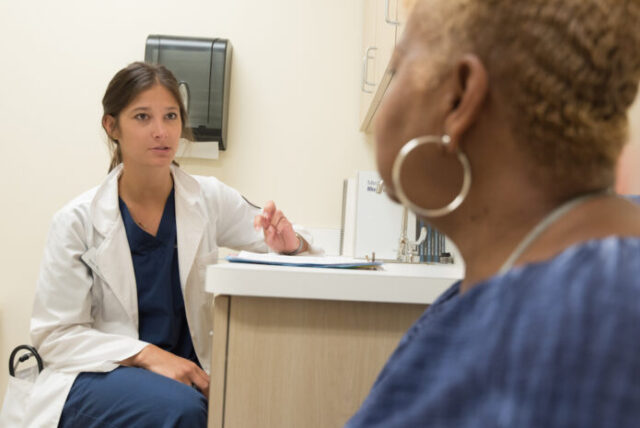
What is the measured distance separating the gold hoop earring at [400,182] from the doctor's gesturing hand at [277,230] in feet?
3.74

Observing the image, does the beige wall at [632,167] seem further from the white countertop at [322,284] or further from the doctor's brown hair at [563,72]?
the doctor's brown hair at [563,72]

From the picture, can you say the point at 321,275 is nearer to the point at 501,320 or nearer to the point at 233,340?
the point at 233,340

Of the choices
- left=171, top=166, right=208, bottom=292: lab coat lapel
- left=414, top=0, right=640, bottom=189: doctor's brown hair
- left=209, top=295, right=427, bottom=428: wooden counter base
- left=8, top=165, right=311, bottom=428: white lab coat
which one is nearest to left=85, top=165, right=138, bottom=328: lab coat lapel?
left=8, top=165, right=311, bottom=428: white lab coat

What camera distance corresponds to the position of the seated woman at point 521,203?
334 millimetres

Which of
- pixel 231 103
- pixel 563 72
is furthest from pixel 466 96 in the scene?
pixel 231 103

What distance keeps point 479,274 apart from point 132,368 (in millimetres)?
1014

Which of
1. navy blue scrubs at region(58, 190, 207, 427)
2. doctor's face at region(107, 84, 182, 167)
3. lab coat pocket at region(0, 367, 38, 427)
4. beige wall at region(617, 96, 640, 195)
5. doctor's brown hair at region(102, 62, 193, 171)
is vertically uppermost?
doctor's brown hair at region(102, 62, 193, 171)

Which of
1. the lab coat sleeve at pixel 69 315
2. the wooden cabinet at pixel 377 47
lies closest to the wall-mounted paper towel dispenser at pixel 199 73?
the wooden cabinet at pixel 377 47

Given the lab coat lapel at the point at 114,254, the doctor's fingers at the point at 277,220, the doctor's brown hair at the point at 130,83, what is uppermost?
the doctor's brown hair at the point at 130,83

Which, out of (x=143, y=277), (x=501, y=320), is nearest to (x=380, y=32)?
(x=143, y=277)

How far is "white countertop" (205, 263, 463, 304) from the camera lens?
0.93 meters

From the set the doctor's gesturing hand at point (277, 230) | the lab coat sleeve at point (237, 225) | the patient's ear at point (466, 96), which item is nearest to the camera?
the patient's ear at point (466, 96)

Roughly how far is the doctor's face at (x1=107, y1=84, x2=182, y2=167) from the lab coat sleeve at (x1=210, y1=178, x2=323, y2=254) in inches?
8.5

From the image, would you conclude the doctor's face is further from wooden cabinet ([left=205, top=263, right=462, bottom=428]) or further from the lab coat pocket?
wooden cabinet ([left=205, top=263, right=462, bottom=428])
